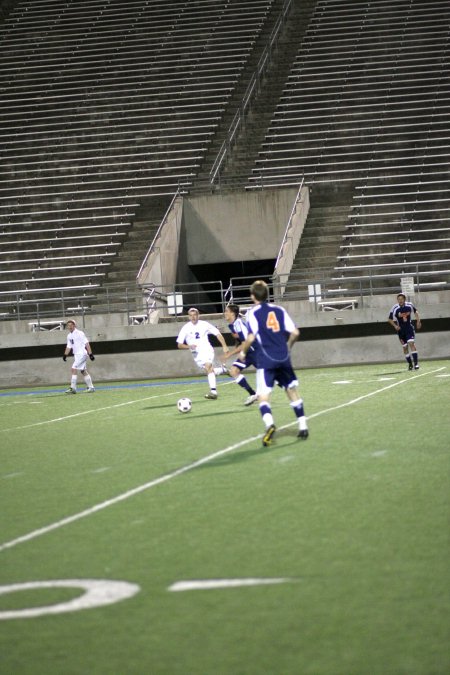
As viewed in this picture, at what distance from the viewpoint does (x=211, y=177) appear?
125 feet

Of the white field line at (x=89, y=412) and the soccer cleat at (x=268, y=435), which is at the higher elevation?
the white field line at (x=89, y=412)

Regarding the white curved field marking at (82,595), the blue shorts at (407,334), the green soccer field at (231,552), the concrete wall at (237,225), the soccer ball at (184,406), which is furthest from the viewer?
the concrete wall at (237,225)

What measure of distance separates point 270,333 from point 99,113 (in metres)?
33.1

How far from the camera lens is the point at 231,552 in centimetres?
697

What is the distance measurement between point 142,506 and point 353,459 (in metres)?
2.67

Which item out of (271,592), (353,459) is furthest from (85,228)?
(271,592)

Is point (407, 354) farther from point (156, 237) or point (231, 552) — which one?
point (231, 552)

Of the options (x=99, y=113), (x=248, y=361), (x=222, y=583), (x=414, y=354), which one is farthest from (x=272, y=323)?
(x=99, y=113)

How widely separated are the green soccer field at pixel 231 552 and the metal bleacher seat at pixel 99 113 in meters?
21.8

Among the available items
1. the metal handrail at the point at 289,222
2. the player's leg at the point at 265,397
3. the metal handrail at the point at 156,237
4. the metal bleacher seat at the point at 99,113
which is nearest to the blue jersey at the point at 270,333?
the player's leg at the point at 265,397

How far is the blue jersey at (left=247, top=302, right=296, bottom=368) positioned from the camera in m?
11.9

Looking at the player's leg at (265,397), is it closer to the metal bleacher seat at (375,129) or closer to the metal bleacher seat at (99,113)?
the metal bleacher seat at (375,129)

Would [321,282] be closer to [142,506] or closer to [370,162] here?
[370,162]

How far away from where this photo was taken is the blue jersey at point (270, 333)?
470 inches
